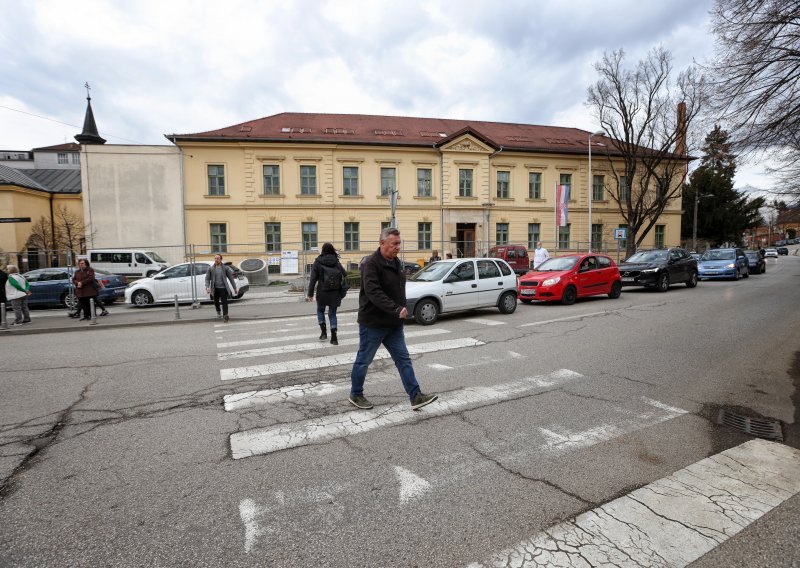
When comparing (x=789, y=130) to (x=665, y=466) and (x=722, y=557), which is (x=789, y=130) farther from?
(x=722, y=557)

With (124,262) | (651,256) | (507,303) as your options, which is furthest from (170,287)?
(651,256)

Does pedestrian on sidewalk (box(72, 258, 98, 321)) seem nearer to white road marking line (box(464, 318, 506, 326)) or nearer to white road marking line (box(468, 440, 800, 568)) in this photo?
white road marking line (box(464, 318, 506, 326))

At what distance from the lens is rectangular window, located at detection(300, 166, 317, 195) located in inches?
1217

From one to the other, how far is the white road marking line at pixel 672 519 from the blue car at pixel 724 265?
878 inches

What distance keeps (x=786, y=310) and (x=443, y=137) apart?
1051 inches

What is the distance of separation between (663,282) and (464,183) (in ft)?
63.3

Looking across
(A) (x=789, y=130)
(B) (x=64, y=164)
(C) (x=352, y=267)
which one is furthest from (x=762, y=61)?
(B) (x=64, y=164)

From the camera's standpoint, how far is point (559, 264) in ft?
47.1

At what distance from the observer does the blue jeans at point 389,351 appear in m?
4.66

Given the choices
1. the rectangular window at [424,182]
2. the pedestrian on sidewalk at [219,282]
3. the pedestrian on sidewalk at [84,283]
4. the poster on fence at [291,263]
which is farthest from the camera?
the rectangular window at [424,182]

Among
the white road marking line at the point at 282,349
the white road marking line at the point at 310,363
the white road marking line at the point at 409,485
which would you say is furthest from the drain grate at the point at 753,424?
the white road marking line at the point at 282,349

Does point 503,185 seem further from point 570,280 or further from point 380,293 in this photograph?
point 380,293

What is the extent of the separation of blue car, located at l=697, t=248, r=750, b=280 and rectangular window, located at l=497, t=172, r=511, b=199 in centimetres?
1480

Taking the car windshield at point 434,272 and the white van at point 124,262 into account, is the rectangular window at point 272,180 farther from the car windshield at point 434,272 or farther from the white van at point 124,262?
the car windshield at point 434,272
